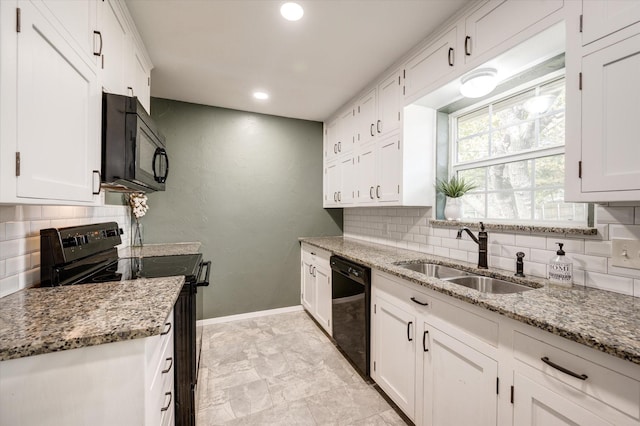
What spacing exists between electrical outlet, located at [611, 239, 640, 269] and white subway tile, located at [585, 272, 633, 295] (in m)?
0.07

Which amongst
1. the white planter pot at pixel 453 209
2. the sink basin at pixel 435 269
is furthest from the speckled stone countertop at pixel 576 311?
the white planter pot at pixel 453 209

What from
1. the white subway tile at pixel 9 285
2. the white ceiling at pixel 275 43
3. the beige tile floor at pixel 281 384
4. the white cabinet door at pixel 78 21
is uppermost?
the white ceiling at pixel 275 43

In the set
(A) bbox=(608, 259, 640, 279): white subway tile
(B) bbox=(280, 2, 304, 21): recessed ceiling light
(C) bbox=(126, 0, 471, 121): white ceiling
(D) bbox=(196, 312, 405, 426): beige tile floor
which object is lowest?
(D) bbox=(196, 312, 405, 426): beige tile floor

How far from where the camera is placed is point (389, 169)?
2344mm

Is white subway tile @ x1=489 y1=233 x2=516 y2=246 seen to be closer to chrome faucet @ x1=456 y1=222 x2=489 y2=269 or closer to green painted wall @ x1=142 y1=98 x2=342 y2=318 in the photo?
chrome faucet @ x1=456 y1=222 x2=489 y2=269

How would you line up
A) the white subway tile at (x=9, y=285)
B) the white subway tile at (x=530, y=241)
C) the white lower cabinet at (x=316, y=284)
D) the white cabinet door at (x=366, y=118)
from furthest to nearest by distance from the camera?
the white lower cabinet at (x=316, y=284) → the white cabinet door at (x=366, y=118) → the white subway tile at (x=530, y=241) → the white subway tile at (x=9, y=285)

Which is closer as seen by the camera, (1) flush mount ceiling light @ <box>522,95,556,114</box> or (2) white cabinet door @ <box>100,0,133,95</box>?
(2) white cabinet door @ <box>100,0,133,95</box>

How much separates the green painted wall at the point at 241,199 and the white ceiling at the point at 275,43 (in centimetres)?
43

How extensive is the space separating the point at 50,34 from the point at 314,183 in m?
2.85

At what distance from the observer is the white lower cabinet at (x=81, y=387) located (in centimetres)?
76

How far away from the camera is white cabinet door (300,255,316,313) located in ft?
10.2

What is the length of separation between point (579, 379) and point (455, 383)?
54 cm

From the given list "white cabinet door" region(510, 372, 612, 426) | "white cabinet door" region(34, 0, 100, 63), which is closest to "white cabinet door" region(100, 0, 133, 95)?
"white cabinet door" region(34, 0, 100, 63)

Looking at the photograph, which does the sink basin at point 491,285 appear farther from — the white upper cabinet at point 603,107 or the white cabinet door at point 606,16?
the white cabinet door at point 606,16
